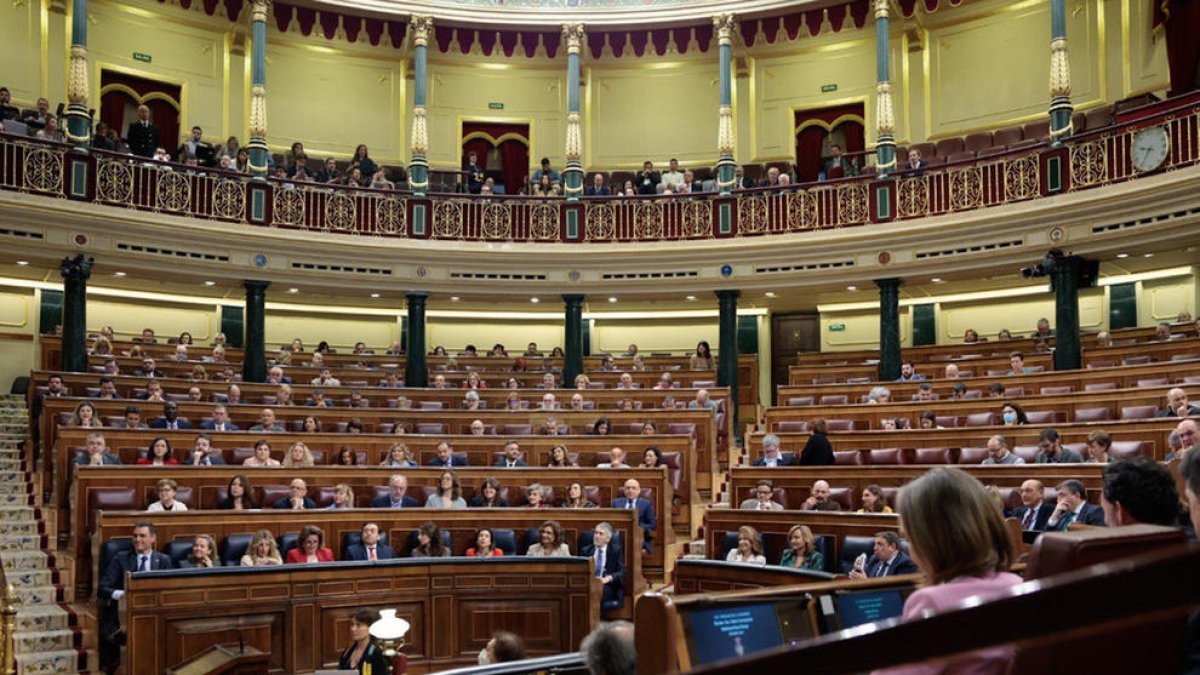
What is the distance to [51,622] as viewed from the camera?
7.55m

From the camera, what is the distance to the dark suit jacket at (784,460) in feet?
33.0

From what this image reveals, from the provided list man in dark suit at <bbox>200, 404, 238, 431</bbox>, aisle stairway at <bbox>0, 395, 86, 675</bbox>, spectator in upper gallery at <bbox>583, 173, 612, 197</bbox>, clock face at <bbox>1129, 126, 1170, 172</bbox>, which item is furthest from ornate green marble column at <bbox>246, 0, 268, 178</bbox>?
clock face at <bbox>1129, 126, 1170, 172</bbox>

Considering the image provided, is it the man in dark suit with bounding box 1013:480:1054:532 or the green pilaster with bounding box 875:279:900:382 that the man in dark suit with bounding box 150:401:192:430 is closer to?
the man in dark suit with bounding box 1013:480:1054:532

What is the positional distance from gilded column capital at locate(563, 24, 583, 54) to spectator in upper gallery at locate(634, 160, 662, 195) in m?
2.11

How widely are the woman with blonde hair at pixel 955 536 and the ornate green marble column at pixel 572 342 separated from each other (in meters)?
13.8

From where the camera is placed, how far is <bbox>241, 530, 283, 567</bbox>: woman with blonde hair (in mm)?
7328

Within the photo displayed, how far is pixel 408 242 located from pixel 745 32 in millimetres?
6820

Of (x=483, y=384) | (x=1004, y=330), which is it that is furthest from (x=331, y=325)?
(x=1004, y=330)

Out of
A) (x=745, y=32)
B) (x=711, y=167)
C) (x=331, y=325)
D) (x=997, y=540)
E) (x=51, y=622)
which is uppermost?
(x=745, y=32)

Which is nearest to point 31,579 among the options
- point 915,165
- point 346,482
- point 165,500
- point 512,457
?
point 165,500

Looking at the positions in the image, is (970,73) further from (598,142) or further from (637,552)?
(637,552)

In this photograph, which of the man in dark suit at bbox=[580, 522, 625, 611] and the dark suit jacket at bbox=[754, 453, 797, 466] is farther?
the dark suit jacket at bbox=[754, 453, 797, 466]

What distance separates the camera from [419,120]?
16219 millimetres

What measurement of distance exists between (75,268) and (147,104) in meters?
4.71
